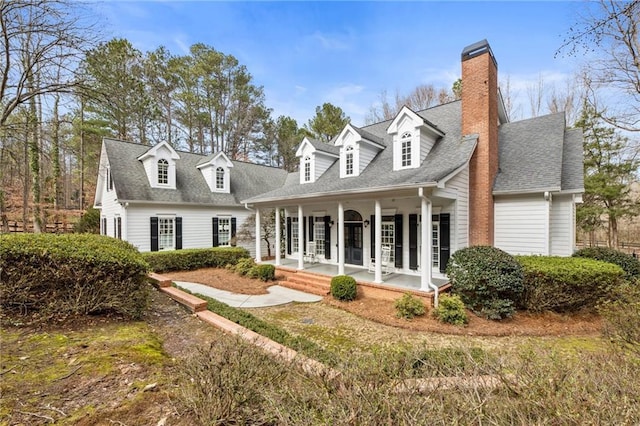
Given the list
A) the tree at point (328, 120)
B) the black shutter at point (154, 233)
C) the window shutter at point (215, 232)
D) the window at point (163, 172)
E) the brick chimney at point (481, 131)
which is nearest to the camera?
the brick chimney at point (481, 131)

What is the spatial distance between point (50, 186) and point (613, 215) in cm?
3779

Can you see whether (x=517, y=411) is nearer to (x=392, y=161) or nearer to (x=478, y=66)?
(x=392, y=161)

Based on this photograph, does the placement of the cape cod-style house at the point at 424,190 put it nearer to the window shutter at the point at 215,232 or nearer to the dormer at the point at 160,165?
the dormer at the point at 160,165

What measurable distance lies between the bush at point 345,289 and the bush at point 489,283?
279 centimetres

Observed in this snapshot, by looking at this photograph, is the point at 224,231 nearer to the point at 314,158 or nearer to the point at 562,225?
the point at 314,158

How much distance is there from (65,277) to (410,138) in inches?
370

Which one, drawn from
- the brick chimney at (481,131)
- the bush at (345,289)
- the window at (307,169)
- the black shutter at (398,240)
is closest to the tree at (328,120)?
the window at (307,169)

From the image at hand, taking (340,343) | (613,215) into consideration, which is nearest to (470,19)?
(340,343)

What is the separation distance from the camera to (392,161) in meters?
10.3

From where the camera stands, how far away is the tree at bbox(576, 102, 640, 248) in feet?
51.4

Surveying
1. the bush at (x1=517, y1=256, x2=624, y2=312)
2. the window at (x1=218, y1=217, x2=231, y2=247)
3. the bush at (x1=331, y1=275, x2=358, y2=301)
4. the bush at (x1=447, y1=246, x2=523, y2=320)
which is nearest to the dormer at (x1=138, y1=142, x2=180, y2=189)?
the window at (x1=218, y1=217, x2=231, y2=247)

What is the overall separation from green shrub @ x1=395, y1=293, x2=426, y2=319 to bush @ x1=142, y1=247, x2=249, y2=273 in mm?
8917

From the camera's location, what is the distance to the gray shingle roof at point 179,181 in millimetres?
12640

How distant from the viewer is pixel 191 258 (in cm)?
1248
